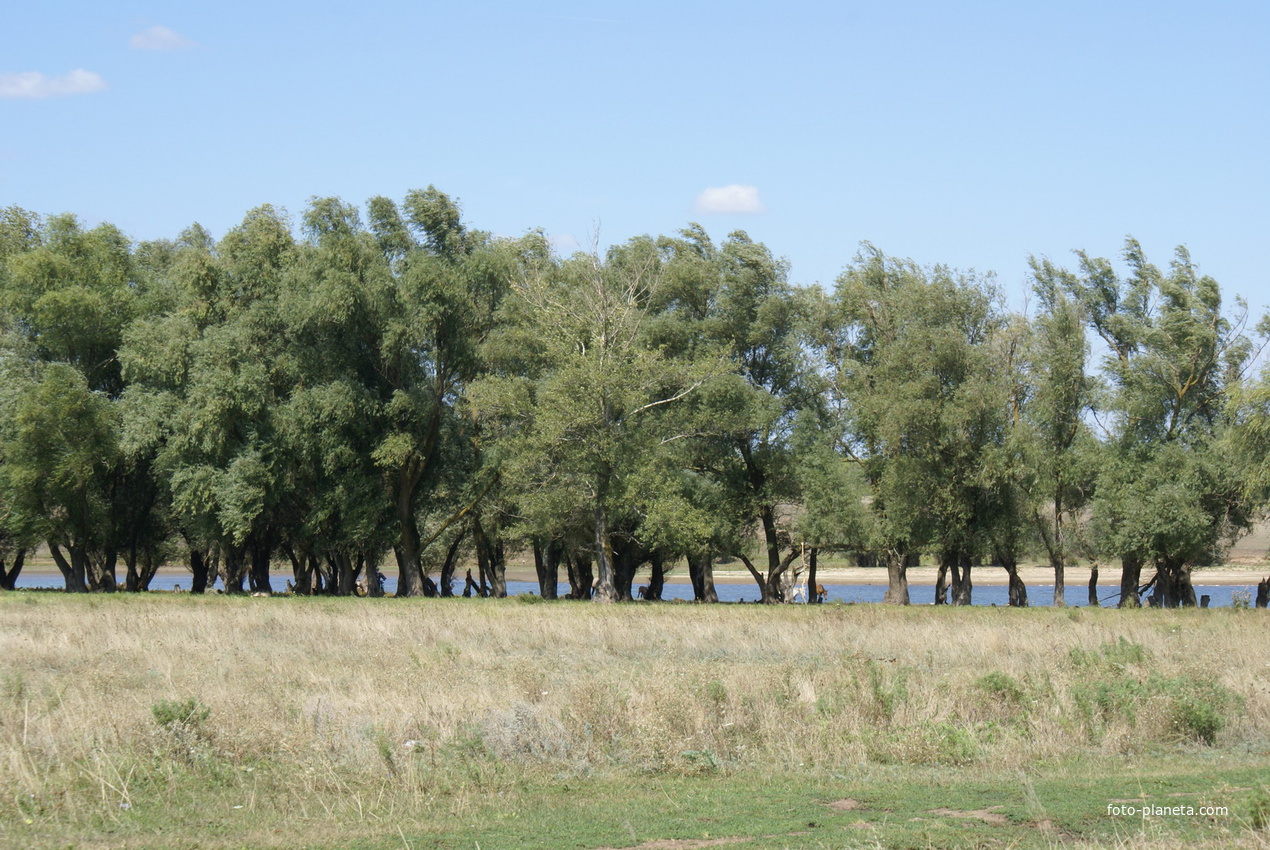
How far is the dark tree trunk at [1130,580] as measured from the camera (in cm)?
4412

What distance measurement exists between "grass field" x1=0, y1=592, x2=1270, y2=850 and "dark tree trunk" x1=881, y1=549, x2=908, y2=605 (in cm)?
2457

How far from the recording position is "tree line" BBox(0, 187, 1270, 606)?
41344mm

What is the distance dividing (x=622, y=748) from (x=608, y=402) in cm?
2772

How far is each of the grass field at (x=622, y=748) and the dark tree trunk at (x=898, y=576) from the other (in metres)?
24.6

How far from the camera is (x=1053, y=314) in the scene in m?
45.0

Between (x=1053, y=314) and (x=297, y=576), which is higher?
(x=1053, y=314)

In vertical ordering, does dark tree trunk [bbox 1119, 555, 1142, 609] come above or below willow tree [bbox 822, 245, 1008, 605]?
below

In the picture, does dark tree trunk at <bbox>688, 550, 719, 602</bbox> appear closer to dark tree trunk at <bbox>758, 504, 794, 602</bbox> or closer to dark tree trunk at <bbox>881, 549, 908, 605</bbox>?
dark tree trunk at <bbox>758, 504, 794, 602</bbox>

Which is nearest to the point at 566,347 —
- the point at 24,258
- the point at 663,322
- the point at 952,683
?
the point at 663,322

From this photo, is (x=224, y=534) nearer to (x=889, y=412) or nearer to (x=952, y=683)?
(x=889, y=412)

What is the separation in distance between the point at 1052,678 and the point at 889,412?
2549 cm

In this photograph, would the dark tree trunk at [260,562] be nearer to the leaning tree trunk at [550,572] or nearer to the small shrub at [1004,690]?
the leaning tree trunk at [550,572]

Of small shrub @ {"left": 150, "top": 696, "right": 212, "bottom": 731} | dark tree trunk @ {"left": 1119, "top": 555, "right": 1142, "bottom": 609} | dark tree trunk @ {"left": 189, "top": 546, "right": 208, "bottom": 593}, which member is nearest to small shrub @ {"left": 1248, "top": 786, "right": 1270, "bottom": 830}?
small shrub @ {"left": 150, "top": 696, "right": 212, "bottom": 731}

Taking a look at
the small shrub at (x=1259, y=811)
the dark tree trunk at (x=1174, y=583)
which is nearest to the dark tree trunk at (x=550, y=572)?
the dark tree trunk at (x=1174, y=583)
